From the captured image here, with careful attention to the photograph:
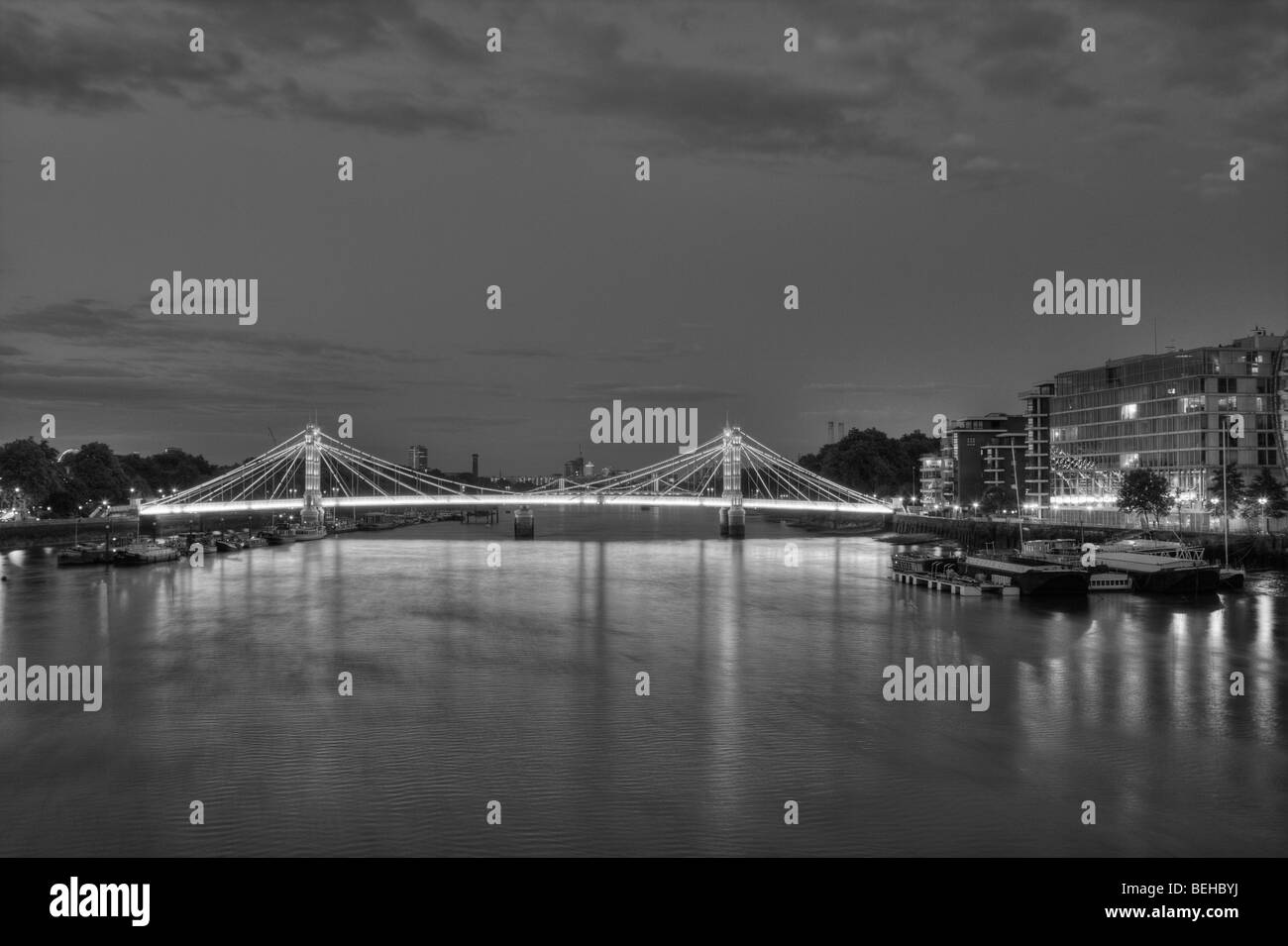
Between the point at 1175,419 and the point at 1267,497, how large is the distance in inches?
683

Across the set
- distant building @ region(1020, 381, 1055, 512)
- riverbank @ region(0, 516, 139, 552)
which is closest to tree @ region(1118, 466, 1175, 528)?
distant building @ region(1020, 381, 1055, 512)

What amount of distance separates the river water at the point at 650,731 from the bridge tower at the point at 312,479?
5946 centimetres

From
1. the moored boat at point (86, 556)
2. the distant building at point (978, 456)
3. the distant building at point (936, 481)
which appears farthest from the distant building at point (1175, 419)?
the moored boat at point (86, 556)

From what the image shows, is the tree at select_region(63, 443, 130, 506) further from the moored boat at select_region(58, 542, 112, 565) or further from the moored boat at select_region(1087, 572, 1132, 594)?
the moored boat at select_region(1087, 572, 1132, 594)

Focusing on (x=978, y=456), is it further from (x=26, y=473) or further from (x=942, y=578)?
(x=26, y=473)

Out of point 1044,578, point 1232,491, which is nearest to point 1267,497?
point 1232,491

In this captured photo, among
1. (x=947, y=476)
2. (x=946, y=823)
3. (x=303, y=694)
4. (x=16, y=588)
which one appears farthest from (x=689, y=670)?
(x=947, y=476)

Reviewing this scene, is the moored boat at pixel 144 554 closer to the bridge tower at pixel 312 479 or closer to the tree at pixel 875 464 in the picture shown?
the bridge tower at pixel 312 479

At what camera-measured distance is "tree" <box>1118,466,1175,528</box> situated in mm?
54719

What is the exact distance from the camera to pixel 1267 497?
5059 cm

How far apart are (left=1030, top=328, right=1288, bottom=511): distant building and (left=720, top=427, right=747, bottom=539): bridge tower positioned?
85.3 ft

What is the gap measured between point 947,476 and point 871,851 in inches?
3500
